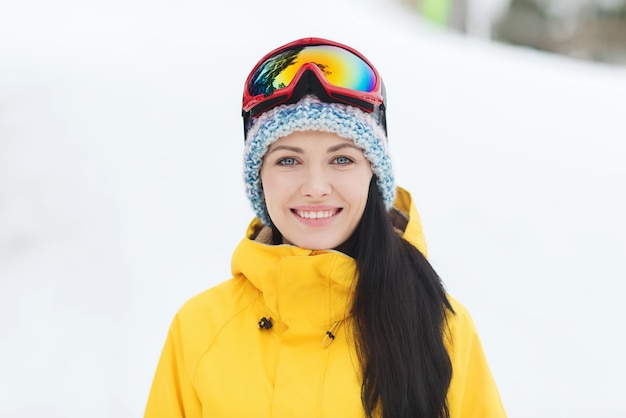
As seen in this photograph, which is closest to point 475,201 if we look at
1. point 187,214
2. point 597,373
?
point 597,373

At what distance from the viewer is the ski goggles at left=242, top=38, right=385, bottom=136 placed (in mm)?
1783

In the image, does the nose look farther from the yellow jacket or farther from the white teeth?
the yellow jacket

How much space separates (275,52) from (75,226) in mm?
3262

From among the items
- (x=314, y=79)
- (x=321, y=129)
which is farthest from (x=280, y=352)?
(x=314, y=79)

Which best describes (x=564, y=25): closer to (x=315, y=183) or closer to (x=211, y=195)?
(x=211, y=195)

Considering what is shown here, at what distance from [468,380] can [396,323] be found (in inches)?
10.2

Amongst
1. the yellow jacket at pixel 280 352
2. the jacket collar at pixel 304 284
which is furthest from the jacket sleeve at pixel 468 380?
the jacket collar at pixel 304 284

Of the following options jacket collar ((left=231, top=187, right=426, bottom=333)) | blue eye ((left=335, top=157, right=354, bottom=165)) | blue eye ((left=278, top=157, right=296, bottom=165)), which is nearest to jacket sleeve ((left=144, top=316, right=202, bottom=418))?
jacket collar ((left=231, top=187, right=426, bottom=333))

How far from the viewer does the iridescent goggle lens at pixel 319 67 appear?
1818mm

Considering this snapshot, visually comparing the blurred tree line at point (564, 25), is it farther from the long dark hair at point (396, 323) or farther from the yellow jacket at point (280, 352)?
the yellow jacket at point (280, 352)

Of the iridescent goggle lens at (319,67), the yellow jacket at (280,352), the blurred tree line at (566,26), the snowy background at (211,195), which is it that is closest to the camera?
the yellow jacket at (280,352)

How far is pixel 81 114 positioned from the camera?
602 centimetres

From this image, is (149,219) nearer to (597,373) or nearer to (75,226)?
(75,226)

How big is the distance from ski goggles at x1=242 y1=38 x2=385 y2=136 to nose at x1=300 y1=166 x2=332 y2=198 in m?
0.19
